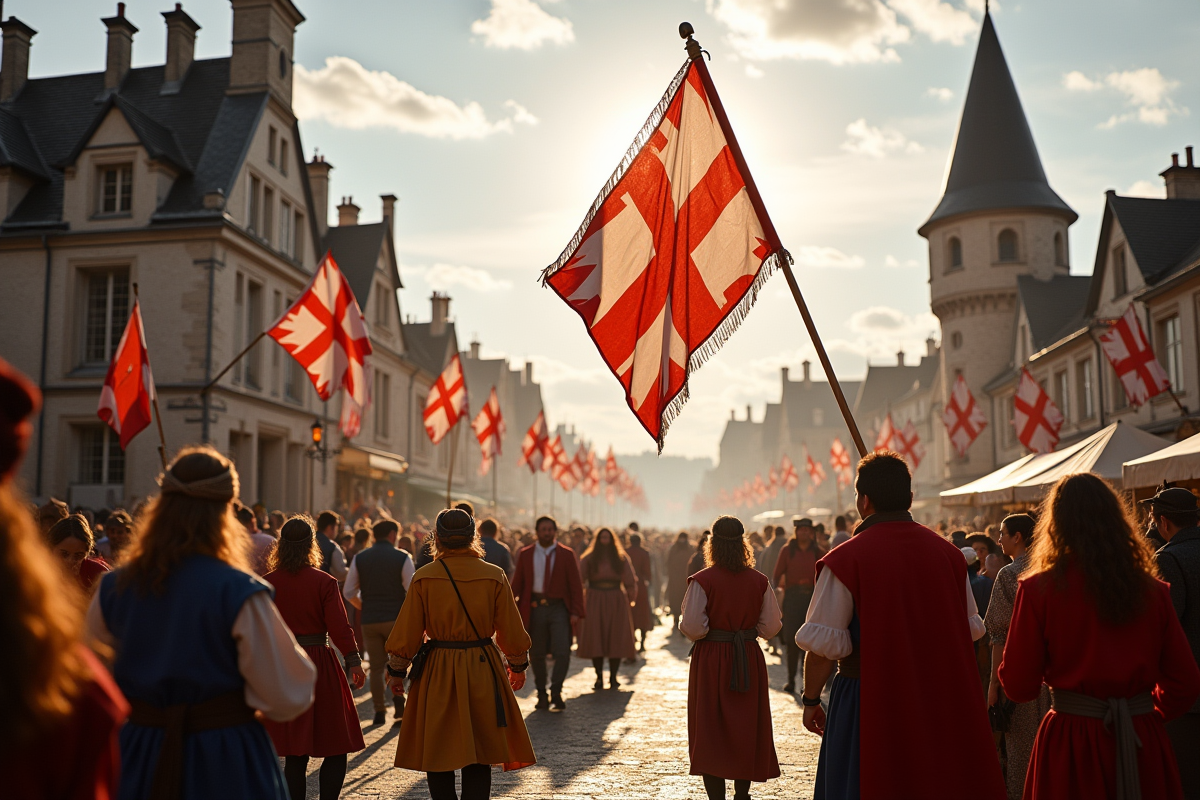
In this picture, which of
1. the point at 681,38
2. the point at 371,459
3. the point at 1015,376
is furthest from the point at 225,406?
the point at 1015,376

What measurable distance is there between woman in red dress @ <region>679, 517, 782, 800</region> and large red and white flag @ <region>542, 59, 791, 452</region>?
99 cm

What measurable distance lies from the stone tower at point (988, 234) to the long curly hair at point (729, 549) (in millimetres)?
37796

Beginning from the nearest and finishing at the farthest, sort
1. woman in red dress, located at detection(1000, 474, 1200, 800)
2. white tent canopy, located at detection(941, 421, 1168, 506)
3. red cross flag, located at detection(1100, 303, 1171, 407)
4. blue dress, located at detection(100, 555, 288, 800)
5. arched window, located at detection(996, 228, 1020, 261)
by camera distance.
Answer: blue dress, located at detection(100, 555, 288, 800) → woman in red dress, located at detection(1000, 474, 1200, 800) → white tent canopy, located at detection(941, 421, 1168, 506) → red cross flag, located at detection(1100, 303, 1171, 407) → arched window, located at detection(996, 228, 1020, 261)

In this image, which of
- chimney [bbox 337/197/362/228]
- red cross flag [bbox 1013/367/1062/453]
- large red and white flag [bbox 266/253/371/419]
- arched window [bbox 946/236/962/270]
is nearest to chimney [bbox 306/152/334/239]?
chimney [bbox 337/197/362/228]

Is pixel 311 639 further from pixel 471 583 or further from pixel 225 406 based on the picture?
pixel 225 406

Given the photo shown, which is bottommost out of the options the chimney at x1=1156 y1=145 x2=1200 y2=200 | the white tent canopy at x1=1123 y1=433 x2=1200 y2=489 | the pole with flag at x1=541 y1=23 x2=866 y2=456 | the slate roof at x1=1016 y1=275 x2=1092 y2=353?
the white tent canopy at x1=1123 y1=433 x2=1200 y2=489

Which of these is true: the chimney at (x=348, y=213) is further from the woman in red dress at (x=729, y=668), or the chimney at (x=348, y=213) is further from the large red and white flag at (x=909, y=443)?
the woman in red dress at (x=729, y=668)

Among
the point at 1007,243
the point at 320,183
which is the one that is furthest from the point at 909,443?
the point at 320,183

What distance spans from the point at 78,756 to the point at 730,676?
536 cm

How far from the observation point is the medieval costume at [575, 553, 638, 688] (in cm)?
1369

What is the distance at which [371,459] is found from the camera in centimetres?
3306

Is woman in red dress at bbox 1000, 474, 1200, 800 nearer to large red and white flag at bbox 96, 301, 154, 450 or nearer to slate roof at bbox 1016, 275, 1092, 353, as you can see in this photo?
large red and white flag at bbox 96, 301, 154, 450

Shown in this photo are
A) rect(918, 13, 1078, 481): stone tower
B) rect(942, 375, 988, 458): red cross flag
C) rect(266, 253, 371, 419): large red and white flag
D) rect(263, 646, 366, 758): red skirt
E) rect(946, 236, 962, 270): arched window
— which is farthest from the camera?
rect(946, 236, 962, 270): arched window

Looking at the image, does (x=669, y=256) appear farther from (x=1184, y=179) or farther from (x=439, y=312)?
(x=439, y=312)
